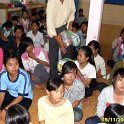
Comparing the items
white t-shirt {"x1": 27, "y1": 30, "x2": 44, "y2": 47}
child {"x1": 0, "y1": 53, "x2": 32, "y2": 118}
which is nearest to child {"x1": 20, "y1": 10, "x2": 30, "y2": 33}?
white t-shirt {"x1": 27, "y1": 30, "x2": 44, "y2": 47}

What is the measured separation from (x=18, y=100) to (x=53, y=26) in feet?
2.91

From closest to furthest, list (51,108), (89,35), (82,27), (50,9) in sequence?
(51,108) < (50,9) < (89,35) < (82,27)

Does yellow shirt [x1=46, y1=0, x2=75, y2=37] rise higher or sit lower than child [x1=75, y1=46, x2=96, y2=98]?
higher

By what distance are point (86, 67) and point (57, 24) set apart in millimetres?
544

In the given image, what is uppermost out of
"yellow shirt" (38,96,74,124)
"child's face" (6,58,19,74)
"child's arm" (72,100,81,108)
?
"child's face" (6,58,19,74)

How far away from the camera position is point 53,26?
2.71 m

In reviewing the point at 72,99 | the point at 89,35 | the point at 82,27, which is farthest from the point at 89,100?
the point at 82,27

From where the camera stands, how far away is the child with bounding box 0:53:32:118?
2113 millimetres

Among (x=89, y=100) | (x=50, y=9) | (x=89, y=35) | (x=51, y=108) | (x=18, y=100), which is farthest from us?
(x=89, y=35)

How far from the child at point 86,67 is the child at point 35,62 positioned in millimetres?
575

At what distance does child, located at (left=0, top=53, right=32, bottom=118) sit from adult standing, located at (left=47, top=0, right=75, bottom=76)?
0.68 metres

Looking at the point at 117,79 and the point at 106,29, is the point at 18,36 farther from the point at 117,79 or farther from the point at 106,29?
the point at 106,29

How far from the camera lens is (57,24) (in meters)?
2.83

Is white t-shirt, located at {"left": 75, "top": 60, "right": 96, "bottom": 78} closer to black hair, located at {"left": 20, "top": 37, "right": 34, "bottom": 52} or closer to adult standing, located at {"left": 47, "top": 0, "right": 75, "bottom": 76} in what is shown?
adult standing, located at {"left": 47, "top": 0, "right": 75, "bottom": 76}
